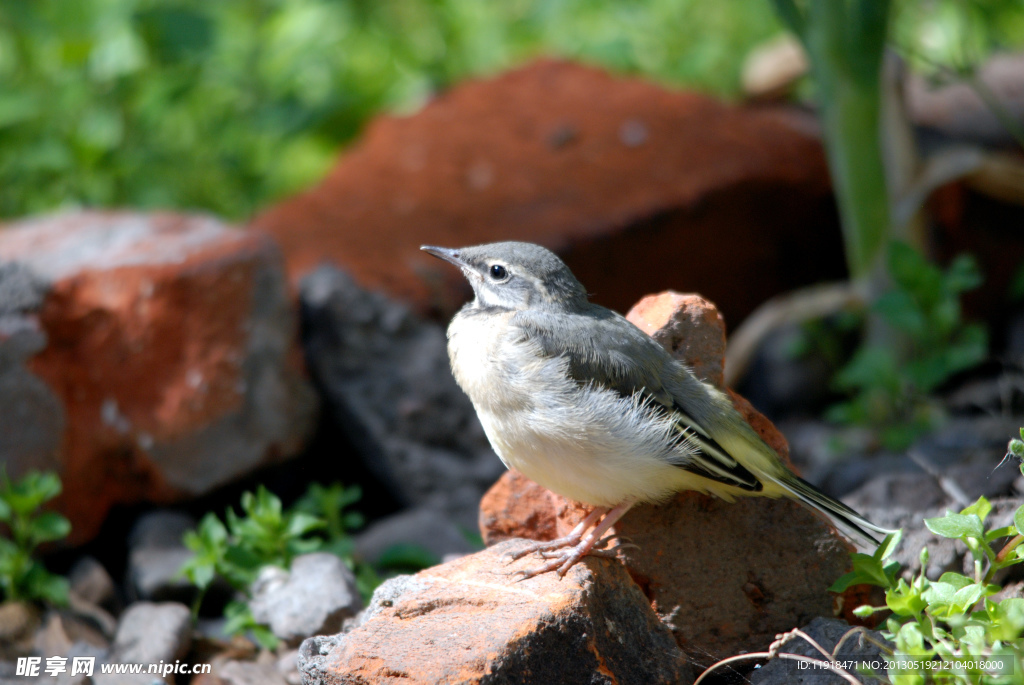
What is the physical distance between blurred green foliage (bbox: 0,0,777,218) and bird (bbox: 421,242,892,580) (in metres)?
5.08

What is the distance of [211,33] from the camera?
7.44m

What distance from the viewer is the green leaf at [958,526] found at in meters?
2.84

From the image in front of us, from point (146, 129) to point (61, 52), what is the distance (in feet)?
2.73

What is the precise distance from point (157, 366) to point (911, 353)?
14.3ft

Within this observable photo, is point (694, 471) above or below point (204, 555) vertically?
above

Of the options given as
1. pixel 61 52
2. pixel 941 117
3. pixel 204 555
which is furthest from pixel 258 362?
pixel 941 117

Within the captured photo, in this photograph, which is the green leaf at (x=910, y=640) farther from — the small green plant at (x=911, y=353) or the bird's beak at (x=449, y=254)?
the small green plant at (x=911, y=353)

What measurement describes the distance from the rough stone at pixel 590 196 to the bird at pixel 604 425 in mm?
2294

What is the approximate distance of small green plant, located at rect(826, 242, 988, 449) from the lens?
487 centimetres

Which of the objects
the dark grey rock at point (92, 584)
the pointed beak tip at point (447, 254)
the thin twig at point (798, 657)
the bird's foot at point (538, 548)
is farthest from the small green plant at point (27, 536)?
the thin twig at point (798, 657)

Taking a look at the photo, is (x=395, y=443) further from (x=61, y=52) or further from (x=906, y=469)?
(x=61, y=52)

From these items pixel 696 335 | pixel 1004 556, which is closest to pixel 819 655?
pixel 1004 556

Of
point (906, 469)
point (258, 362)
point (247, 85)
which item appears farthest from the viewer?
point (247, 85)

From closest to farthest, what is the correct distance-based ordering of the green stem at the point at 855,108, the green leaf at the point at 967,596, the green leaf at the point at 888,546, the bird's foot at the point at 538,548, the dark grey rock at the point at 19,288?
the green leaf at the point at 967,596
the green leaf at the point at 888,546
the bird's foot at the point at 538,548
the dark grey rock at the point at 19,288
the green stem at the point at 855,108
